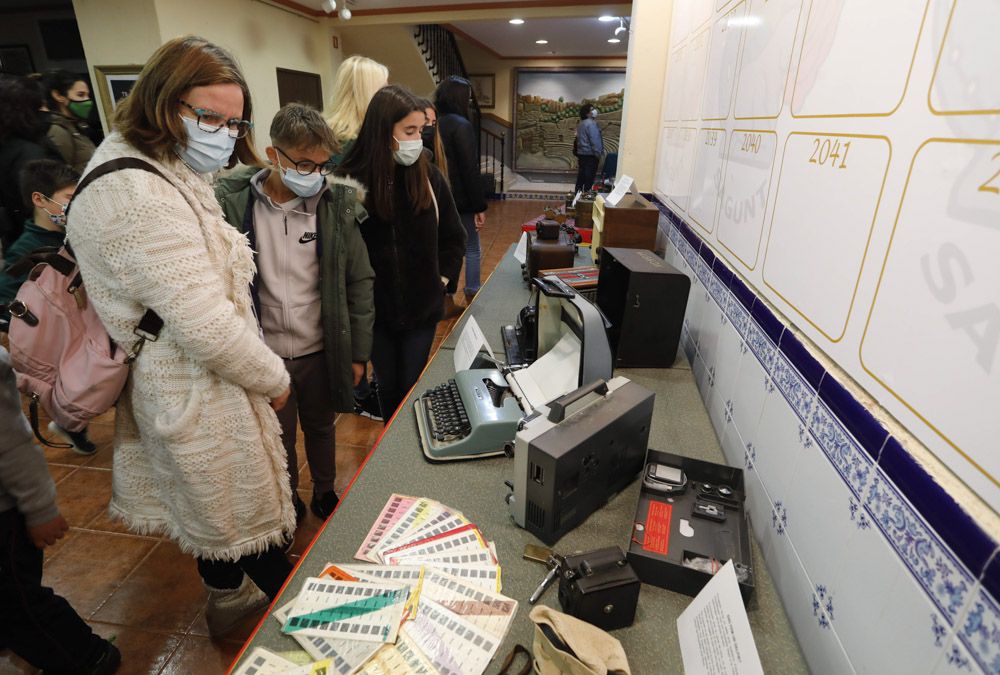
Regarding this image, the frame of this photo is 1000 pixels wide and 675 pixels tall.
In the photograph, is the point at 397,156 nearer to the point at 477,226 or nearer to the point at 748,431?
the point at 748,431

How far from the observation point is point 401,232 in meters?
1.84

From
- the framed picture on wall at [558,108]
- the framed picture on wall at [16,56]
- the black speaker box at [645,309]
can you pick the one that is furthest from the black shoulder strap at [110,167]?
the framed picture on wall at [558,108]

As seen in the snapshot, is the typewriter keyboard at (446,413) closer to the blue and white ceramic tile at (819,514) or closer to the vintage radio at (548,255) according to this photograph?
the blue and white ceramic tile at (819,514)

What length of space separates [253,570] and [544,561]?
3.22 ft

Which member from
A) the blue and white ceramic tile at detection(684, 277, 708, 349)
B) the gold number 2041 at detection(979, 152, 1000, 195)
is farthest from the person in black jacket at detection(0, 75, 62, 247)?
the gold number 2041 at detection(979, 152, 1000, 195)

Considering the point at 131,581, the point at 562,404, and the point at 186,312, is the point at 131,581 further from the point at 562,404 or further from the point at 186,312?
the point at 562,404

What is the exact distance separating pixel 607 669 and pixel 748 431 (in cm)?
68

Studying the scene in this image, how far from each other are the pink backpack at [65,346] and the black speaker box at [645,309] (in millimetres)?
1261

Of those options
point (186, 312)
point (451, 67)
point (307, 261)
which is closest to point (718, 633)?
point (186, 312)

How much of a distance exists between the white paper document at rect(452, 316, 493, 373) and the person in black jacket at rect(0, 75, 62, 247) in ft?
8.39

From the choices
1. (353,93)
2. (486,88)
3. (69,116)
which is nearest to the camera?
(353,93)

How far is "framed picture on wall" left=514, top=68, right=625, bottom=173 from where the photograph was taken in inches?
420

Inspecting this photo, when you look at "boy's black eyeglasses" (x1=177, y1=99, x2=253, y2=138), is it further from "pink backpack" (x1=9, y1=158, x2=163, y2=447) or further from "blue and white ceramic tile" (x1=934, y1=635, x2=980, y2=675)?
"blue and white ceramic tile" (x1=934, y1=635, x2=980, y2=675)

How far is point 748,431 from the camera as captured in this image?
3.97 feet
